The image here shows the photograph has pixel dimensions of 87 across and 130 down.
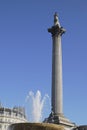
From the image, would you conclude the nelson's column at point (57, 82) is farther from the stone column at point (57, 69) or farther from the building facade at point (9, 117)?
the building facade at point (9, 117)

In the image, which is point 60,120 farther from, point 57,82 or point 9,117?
point 9,117

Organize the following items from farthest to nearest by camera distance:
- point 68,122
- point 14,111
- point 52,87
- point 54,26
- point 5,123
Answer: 1. point 14,111
2. point 5,123
3. point 54,26
4. point 52,87
5. point 68,122

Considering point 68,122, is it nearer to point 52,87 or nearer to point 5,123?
point 52,87

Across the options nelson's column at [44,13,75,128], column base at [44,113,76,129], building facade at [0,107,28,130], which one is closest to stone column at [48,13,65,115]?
nelson's column at [44,13,75,128]

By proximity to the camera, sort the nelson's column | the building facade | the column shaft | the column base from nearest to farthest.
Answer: the column base
the nelson's column
the column shaft
the building facade

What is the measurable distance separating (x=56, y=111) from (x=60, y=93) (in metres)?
2.99

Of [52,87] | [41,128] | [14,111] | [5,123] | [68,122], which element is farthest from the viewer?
[14,111]

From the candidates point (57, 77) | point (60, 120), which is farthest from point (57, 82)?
point (60, 120)

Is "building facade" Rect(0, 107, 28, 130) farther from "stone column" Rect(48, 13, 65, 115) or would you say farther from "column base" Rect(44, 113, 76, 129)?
"column base" Rect(44, 113, 76, 129)

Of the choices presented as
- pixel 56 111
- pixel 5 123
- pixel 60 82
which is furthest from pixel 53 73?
pixel 5 123

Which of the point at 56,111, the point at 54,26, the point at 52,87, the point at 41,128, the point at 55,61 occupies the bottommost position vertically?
the point at 41,128

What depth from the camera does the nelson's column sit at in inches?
1863

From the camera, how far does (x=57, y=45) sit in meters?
54.2

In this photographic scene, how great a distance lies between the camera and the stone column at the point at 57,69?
163 ft
